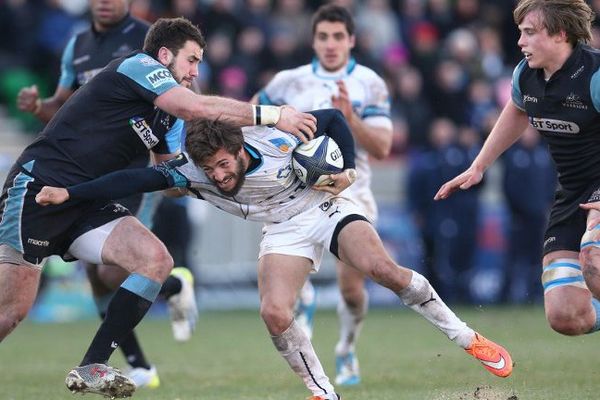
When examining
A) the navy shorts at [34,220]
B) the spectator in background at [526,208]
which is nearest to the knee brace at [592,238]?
the navy shorts at [34,220]

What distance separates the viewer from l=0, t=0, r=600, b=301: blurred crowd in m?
16.5

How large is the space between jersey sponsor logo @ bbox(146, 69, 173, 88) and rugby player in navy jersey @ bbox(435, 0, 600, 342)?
200 centimetres

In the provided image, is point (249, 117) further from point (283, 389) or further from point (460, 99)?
point (460, 99)

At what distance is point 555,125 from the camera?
7.42 m

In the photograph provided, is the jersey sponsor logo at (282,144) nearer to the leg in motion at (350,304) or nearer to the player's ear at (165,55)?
the player's ear at (165,55)

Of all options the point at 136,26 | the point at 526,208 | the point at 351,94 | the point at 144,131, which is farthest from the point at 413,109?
the point at 144,131

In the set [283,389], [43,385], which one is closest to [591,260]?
[283,389]

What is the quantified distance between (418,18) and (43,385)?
11797mm

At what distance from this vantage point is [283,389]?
8.62 m

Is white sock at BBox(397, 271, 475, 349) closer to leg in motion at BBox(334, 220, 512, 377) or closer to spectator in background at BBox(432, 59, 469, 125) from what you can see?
leg in motion at BBox(334, 220, 512, 377)

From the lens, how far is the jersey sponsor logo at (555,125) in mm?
7348

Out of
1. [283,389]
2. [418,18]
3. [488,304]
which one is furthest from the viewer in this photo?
[418,18]

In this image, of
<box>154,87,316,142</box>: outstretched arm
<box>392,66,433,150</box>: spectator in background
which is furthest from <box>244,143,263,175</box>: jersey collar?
<box>392,66,433,150</box>: spectator in background

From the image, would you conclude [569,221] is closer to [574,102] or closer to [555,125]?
[555,125]
